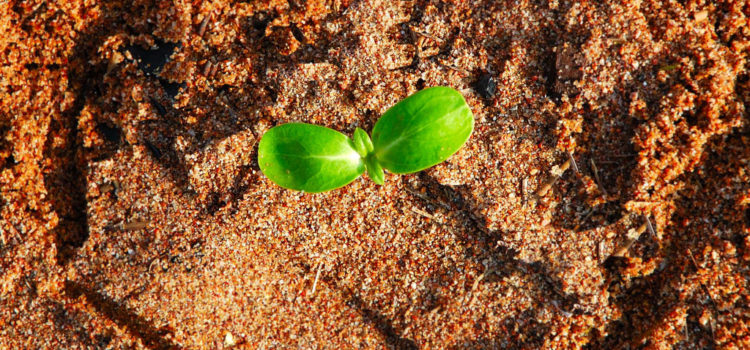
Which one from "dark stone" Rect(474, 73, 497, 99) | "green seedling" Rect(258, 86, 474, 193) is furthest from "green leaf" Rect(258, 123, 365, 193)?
"dark stone" Rect(474, 73, 497, 99)

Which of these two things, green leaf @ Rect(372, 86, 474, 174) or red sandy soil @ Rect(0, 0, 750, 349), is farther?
red sandy soil @ Rect(0, 0, 750, 349)

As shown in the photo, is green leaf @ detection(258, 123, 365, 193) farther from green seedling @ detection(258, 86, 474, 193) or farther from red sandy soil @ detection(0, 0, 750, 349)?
red sandy soil @ detection(0, 0, 750, 349)

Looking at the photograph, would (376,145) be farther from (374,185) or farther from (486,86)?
(486,86)

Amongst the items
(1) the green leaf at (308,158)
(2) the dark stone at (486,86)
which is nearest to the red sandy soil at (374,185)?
(2) the dark stone at (486,86)

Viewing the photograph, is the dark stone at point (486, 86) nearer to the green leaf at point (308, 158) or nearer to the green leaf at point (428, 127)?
the green leaf at point (428, 127)

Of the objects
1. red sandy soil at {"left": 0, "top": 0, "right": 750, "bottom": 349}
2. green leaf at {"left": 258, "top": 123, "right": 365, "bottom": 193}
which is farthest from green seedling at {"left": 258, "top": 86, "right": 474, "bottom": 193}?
red sandy soil at {"left": 0, "top": 0, "right": 750, "bottom": 349}

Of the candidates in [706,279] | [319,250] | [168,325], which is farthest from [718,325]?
[168,325]
